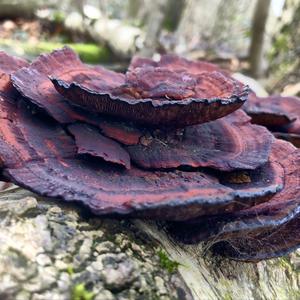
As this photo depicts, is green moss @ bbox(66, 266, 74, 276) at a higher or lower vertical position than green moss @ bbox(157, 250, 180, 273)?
higher

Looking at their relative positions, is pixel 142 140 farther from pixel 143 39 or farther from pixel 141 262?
pixel 143 39

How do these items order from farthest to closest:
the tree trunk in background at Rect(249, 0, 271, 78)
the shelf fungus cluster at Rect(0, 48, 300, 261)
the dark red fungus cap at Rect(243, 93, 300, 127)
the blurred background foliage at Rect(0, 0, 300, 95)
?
the tree trunk in background at Rect(249, 0, 271, 78) < the blurred background foliage at Rect(0, 0, 300, 95) < the dark red fungus cap at Rect(243, 93, 300, 127) < the shelf fungus cluster at Rect(0, 48, 300, 261)

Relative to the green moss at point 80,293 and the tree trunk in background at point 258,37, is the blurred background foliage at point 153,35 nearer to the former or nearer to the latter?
the tree trunk in background at point 258,37

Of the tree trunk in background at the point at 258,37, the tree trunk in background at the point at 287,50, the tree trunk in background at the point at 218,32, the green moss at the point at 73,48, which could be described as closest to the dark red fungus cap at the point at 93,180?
the tree trunk in background at the point at 287,50

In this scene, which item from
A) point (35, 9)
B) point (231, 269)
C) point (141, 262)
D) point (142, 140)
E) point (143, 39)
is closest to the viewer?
point (141, 262)

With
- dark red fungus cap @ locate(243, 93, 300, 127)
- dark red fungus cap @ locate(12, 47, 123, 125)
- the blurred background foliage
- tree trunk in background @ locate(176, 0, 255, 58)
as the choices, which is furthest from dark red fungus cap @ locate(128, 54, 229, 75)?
tree trunk in background @ locate(176, 0, 255, 58)

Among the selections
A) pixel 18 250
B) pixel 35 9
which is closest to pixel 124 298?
pixel 18 250

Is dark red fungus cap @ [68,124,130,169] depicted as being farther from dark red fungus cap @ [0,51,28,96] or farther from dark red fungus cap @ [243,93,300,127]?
dark red fungus cap @ [243,93,300,127]

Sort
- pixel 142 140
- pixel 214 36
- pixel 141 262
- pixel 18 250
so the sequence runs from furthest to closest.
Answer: pixel 214 36 < pixel 142 140 < pixel 141 262 < pixel 18 250
